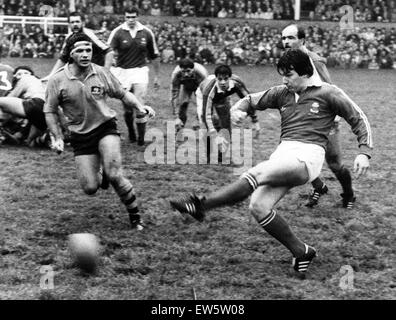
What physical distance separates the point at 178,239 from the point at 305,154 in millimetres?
1504

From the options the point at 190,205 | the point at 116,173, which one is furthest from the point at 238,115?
the point at 116,173

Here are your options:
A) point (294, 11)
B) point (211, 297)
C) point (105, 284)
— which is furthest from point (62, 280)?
point (294, 11)

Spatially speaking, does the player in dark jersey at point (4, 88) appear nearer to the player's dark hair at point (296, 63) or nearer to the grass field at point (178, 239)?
the grass field at point (178, 239)

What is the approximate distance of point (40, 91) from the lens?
9.65m

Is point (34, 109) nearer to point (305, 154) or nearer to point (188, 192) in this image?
point (188, 192)

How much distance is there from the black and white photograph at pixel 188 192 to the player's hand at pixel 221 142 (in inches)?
2.4

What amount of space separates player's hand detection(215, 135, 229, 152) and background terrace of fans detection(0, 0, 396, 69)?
1667 centimetres

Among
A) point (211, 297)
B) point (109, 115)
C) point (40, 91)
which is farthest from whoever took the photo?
point (40, 91)

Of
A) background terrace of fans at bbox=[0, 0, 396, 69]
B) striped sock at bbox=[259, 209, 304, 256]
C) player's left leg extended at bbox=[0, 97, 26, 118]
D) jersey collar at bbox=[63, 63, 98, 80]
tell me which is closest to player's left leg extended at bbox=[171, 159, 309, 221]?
striped sock at bbox=[259, 209, 304, 256]

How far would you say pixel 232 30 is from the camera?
91.8 ft

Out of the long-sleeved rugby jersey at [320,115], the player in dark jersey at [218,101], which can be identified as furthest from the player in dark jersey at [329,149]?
the player in dark jersey at [218,101]

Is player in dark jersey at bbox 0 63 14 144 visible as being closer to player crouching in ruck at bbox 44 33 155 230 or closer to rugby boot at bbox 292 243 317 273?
player crouching in ruck at bbox 44 33 155 230
